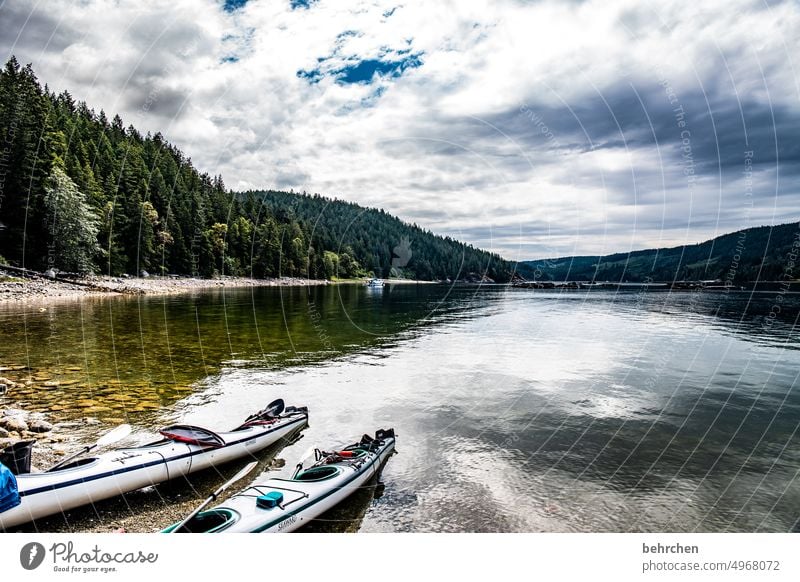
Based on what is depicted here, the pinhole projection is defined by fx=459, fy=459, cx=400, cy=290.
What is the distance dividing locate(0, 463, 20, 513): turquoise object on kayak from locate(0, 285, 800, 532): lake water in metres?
1.15

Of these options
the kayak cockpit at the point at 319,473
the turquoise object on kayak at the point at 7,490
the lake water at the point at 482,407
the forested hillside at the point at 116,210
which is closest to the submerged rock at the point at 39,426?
the lake water at the point at 482,407

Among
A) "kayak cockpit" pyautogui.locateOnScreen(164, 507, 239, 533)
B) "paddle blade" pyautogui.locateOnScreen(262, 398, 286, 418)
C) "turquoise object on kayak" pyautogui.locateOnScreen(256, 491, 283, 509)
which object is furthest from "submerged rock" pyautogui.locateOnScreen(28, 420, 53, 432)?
"turquoise object on kayak" pyautogui.locateOnScreen(256, 491, 283, 509)

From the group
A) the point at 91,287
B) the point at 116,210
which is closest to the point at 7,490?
the point at 91,287

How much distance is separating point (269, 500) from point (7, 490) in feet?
17.9

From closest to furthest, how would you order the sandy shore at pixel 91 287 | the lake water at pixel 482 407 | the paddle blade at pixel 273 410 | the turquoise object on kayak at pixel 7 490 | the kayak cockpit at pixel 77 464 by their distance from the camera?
the turquoise object on kayak at pixel 7 490 → the kayak cockpit at pixel 77 464 → the lake water at pixel 482 407 → the paddle blade at pixel 273 410 → the sandy shore at pixel 91 287

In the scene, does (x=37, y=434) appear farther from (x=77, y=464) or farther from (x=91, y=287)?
(x=91, y=287)

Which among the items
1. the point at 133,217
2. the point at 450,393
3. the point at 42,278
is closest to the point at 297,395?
the point at 450,393

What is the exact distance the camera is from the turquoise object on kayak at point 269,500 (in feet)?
33.3

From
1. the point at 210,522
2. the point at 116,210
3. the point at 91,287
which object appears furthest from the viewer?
the point at 116,210

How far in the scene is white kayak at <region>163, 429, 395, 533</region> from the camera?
9.43m

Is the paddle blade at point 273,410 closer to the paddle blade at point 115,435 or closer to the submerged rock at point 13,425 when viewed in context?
the paddle blade at point 115,435

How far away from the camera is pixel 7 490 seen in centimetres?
973

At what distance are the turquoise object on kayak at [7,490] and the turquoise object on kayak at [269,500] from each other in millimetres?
5056

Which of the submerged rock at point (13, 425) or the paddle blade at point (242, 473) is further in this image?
the submerged rock at point (13, 425)
